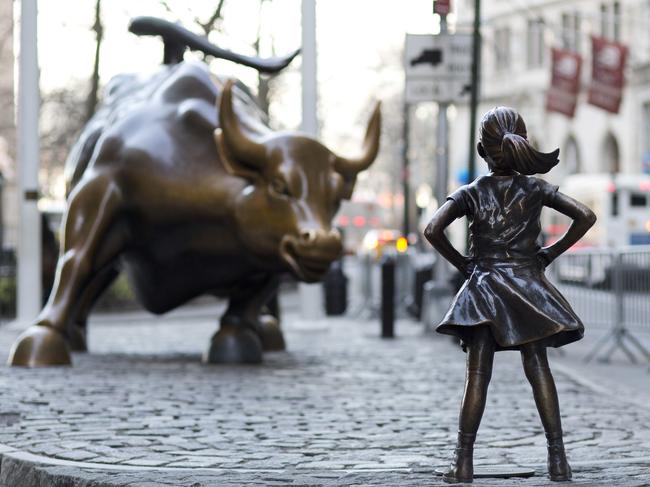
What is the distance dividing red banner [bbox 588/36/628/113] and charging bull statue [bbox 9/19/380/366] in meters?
21.5

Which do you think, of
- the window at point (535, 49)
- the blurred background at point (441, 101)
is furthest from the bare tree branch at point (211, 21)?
the window at point (535, 49)

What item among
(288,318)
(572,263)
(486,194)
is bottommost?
(288,318)

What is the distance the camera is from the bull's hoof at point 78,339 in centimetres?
1452

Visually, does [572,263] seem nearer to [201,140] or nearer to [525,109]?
[201,140]

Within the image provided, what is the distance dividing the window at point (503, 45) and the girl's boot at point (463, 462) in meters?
62.7

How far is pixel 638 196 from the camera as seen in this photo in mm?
39844

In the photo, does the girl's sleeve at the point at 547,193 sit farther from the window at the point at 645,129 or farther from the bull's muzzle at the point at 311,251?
the window at the point at 645,129

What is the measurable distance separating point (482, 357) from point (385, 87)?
49.3 meters

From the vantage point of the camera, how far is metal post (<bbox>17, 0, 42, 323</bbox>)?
17.6 m

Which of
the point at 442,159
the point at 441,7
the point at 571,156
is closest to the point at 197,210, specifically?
the point at 441,7

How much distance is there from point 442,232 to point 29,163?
41.0 ft

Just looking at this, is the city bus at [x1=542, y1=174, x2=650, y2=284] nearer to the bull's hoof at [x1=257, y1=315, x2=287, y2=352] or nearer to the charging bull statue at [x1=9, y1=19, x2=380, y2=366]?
the bull's hoof at [x1=257, y1=315, x2=287, y2=352]

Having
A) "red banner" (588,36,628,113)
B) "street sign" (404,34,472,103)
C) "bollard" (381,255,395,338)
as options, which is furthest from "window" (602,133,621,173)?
"bollard" (381,255,395,338)

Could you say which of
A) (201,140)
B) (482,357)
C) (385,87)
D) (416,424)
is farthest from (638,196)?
(482,357)
